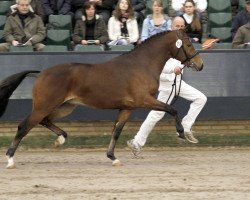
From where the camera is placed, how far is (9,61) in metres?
14.0

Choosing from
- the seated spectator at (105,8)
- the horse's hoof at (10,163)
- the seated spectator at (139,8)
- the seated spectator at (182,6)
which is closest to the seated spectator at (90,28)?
the seated spectator at (105,8)

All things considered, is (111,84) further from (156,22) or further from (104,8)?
(104,8)

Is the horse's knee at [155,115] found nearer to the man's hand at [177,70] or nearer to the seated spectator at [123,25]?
the man's hand at [177,70]

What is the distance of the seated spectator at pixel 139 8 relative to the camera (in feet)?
50.6

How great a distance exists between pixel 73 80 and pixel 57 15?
3.60m

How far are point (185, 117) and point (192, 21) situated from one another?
2.03 metres

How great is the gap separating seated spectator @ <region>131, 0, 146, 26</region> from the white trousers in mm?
2863

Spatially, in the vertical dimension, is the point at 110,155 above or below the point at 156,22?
below

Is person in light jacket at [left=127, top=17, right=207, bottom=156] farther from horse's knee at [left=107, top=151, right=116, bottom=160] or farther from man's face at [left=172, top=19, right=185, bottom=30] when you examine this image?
horse's knee at [left=107, top=151, right=116, bottom=160]

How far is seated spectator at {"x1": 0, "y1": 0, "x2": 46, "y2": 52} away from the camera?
14438 mm

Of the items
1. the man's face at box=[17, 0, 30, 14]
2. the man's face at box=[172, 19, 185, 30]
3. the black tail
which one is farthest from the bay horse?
the man's face at box=[17, 0, 30, 14]

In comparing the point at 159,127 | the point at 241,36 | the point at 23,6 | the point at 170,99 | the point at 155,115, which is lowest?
the point at 159,127

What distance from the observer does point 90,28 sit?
48.0 feet

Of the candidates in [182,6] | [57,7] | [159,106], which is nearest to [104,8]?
[57,7]
